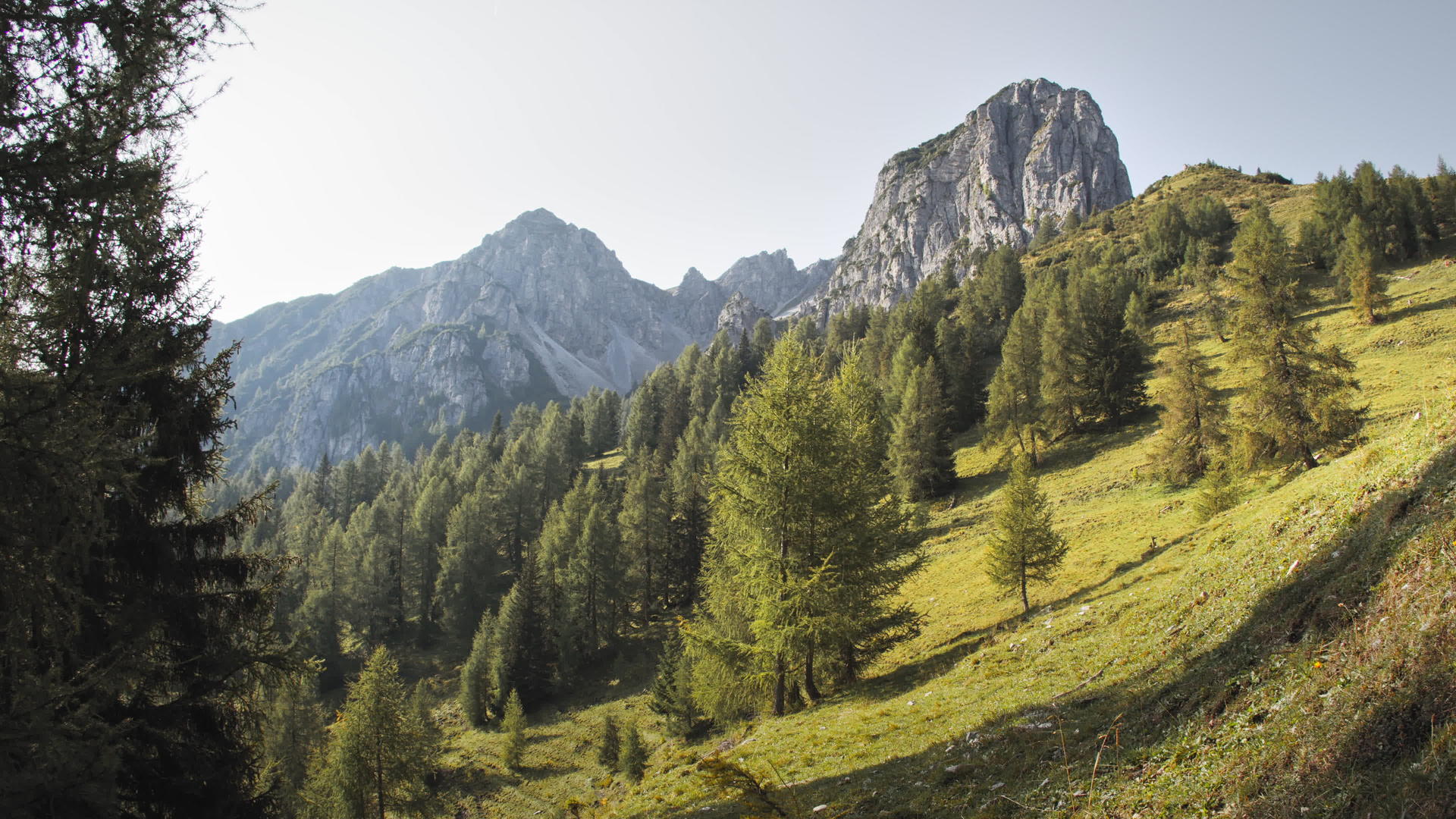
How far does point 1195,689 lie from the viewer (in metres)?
7.08

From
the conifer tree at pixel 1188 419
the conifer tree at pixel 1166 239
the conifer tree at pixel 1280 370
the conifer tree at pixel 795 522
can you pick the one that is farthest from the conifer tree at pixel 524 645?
the conifer tree at pixel 1166 239

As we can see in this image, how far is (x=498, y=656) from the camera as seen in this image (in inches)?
1710

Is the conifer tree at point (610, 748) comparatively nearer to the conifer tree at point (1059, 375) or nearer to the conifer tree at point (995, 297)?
the conifer tree at point (1059, 375)

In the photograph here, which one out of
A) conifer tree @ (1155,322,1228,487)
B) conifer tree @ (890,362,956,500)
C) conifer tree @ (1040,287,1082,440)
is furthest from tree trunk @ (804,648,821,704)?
conifer tree @ (1040,287,1082,440)

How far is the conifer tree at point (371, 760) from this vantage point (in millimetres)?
24188

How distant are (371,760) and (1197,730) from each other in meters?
29.5

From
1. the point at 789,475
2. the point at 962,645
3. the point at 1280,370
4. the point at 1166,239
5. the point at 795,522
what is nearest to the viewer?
the point at 789,475

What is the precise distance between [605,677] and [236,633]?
3911 cm

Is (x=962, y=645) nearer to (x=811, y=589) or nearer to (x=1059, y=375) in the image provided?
(x=811, y=589)

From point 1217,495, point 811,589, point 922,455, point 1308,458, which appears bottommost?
point 1217,495

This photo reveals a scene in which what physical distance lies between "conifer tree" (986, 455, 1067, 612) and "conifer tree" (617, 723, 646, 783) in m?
17.5

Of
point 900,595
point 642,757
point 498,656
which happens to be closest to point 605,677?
point 498,656

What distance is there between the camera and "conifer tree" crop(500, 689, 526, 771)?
3478 cm

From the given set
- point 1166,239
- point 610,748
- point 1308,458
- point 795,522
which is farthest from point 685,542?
point 1166,239
